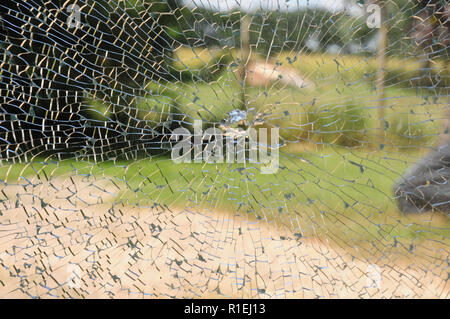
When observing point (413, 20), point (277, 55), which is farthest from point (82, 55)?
point (413, 20)

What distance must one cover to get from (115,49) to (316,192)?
1.85 ft

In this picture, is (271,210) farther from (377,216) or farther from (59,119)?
(59,119)

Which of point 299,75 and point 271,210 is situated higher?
point 299,75

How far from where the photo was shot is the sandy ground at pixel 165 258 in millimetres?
809

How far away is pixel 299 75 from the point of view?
0.80 m

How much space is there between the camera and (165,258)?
83 cm

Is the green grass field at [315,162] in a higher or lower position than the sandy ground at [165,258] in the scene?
higher

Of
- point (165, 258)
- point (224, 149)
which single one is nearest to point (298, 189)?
point (224, 149)

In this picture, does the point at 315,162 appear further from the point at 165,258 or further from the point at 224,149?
the point at 165,258

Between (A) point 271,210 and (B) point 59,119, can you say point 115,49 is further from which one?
(A) point 271,210

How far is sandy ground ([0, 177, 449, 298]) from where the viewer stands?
0.81 meters

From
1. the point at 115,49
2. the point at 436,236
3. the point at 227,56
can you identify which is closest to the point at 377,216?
the point at 436,236

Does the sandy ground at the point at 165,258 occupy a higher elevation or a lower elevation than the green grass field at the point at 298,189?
lower

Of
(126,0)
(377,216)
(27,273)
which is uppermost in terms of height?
(126,0)
